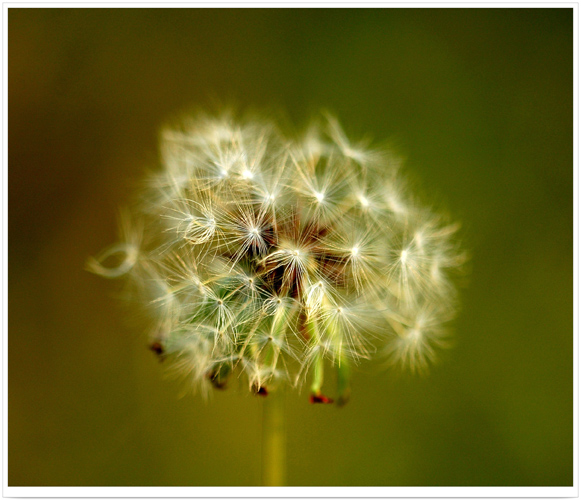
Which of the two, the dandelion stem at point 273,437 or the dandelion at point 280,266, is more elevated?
the dandelion at point 280,266

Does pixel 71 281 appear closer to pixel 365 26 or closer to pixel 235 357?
pixel 235 357

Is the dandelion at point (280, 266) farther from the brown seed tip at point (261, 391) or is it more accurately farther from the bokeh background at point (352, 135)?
the bokeh background at point (352, 135)

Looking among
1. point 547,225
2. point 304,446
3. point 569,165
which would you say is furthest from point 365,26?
point 304,446

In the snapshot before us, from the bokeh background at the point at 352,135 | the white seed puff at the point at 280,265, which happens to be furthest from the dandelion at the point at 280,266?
the bokeh background at the point at 352,135

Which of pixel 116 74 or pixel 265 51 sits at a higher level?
pixel 265 51

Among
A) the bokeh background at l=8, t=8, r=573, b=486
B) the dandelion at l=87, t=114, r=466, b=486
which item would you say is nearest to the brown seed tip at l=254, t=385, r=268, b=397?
the dandelion at l=87, t=114, r=466, b=486

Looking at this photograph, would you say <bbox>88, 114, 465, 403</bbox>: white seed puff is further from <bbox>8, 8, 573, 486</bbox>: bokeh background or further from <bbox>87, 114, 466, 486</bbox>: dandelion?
<bbox>8, 8, 573, 486</bbox>: bokeh background

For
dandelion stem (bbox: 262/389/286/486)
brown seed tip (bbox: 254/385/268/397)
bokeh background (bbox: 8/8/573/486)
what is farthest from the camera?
bokeh background (bbox: 8/8/573/486)
